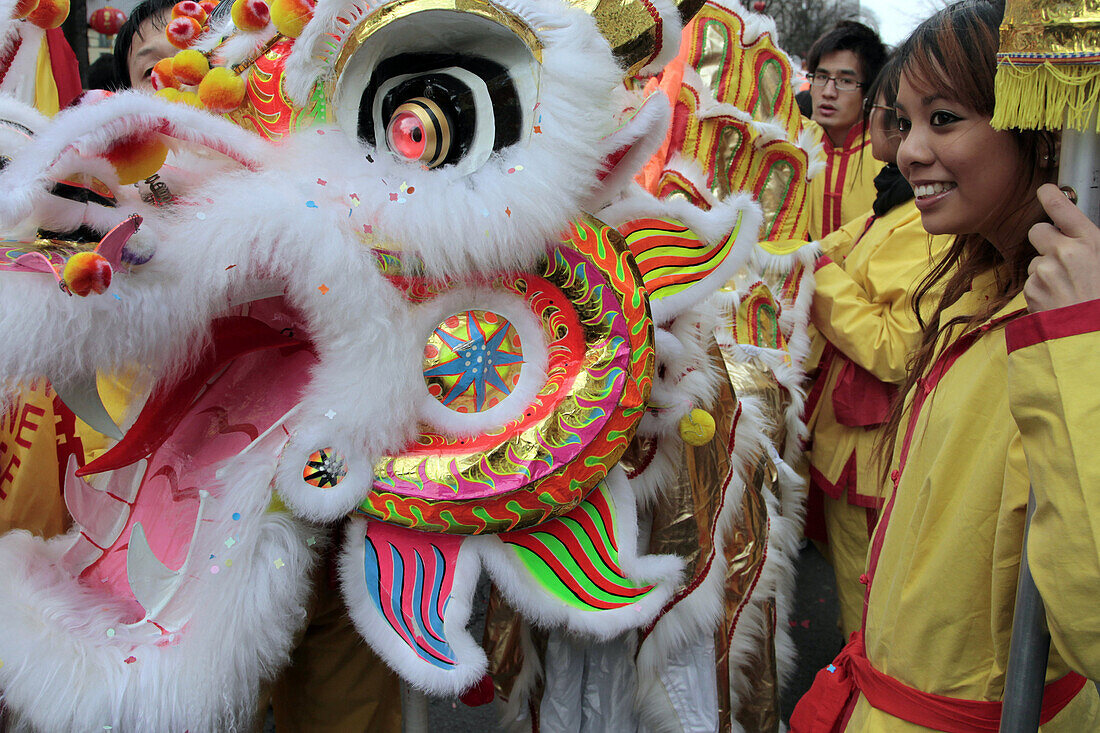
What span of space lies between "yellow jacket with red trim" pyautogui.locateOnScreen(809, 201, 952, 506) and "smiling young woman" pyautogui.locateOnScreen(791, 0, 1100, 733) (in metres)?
1.02

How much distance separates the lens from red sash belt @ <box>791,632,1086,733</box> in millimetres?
935

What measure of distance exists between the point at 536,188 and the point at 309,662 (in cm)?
98

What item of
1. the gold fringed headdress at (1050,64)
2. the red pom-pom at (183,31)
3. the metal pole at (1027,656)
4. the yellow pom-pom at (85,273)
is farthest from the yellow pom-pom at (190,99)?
the metal pole at (1027,656)

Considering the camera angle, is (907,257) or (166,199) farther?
(907,257)

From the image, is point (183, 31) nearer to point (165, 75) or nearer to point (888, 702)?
point (165, 75)

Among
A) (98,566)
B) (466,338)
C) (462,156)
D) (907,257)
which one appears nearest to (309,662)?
(98,566)

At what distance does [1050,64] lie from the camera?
0.74 m

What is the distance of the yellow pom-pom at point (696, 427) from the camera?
139cm

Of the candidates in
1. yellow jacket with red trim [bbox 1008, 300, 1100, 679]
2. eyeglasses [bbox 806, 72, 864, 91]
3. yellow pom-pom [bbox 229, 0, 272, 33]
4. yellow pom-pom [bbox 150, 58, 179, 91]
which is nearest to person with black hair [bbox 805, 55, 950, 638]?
eyeglasses [bbox 806, 72, 864, 91]

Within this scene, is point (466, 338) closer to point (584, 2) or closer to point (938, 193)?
point (584, 2)

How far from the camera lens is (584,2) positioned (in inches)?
46.6

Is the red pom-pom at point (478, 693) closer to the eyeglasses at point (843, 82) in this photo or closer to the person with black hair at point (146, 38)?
the person with black hair at point (146, 38)

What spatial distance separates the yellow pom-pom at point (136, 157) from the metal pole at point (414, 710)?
0.90 metres

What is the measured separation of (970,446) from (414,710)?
0.99m
